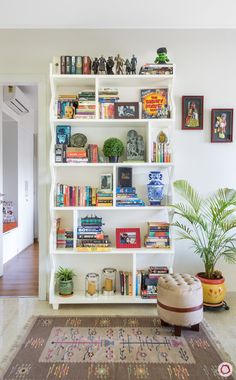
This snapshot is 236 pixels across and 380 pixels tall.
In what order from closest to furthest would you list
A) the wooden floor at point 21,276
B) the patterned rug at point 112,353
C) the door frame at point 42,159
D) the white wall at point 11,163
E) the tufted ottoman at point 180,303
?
the patterned rug at point 112,353 → the tufted ottoman at point 180,303 → the door frame at point 42,159 → the wooden floor at point 21,276 → the white wall at point 11,163

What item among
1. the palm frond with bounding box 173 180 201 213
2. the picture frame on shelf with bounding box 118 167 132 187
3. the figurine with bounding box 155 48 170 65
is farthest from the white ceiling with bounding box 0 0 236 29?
the palm frond with bounding box 173 180 201 213

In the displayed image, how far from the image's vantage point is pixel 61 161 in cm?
289

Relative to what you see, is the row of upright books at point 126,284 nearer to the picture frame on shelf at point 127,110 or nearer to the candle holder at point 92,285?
the candle holder at point 92,285

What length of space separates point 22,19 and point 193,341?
3.15m

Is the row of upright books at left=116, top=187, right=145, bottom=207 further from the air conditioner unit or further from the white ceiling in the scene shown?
the air conditioner unit

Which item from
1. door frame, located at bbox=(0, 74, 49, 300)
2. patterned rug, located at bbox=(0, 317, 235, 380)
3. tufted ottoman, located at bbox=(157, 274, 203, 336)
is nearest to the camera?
patterned rug, located at bbox=(0, 317, 235, 380)

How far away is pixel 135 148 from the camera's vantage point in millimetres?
2969

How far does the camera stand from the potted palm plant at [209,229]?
278cm

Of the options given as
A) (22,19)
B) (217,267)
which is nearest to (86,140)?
(22,19)

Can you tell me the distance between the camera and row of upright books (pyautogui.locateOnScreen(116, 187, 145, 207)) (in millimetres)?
2883

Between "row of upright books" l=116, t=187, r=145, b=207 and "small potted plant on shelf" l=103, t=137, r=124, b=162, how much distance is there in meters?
0.31

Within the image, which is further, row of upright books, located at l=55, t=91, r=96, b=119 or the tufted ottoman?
row of upright books, located at l=55, t=91, r=96, b=119

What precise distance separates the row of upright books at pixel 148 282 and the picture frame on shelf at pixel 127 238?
272mm

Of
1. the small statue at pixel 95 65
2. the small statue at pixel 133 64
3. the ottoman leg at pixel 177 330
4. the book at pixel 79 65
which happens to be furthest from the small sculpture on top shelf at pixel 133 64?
the ottoman leg at pixel 177 330
